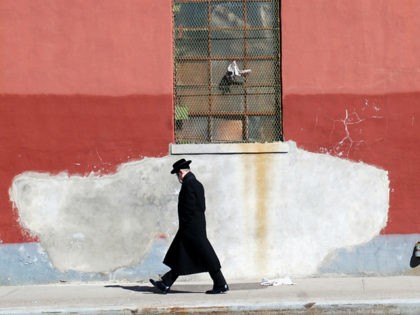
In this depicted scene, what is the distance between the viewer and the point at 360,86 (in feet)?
40.7

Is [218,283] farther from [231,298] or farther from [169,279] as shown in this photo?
[169,279]

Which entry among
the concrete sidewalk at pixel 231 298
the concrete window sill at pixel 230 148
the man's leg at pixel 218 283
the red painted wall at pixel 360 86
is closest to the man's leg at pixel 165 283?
the concrete sidewalk at pixel 231 298

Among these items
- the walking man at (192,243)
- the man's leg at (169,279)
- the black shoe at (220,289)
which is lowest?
the black shoe at (220,289)

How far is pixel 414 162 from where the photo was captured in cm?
1235

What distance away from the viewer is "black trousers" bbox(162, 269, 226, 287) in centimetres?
1117

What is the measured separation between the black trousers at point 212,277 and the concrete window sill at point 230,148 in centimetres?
175

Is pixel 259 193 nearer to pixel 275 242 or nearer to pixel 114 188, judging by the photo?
pixel 275 242

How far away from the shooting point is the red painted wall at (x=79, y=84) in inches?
490

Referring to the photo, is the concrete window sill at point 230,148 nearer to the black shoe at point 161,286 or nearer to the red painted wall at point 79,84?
the red painted wall at point 79,84

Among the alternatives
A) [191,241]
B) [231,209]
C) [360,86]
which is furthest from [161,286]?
[360,86]

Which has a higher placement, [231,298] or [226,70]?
[226,70]

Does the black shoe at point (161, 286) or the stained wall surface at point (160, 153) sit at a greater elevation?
the stained wall surface at point (160, 153)

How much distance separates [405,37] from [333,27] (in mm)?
919

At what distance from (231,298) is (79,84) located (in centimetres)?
352
